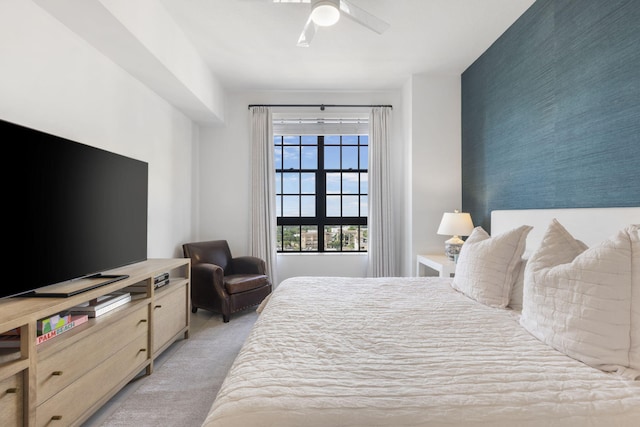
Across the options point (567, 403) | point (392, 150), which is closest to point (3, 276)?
point (567, 403)

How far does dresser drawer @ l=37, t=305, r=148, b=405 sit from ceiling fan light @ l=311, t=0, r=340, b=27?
220 cm

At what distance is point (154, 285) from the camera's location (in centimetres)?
234

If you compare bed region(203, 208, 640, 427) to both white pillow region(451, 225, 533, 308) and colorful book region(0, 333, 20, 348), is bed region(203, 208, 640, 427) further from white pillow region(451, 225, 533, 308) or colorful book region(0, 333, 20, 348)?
colorful book region(0, 333, 20, 348)

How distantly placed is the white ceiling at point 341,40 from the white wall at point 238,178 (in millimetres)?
228

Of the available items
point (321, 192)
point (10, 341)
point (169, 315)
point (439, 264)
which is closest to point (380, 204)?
point (321, 192)

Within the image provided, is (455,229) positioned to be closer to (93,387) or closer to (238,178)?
(238,178)

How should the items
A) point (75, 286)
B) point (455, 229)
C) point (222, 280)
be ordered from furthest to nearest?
1. point (222, 280)
2. point (455, 229)
3. point (75, 286)

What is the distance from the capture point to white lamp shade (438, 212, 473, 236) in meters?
3.11

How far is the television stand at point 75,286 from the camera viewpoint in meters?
1.51

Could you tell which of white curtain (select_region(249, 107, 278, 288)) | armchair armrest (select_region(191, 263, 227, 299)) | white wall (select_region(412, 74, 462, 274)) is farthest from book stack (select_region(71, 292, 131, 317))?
white wall (select_region(412, 74, 462, 274))

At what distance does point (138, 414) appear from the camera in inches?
69.6

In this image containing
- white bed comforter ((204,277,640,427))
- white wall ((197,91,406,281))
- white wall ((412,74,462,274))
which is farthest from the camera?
white wall ((197,91,406,281))

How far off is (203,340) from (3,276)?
171cm

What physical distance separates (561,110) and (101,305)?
123 inches
